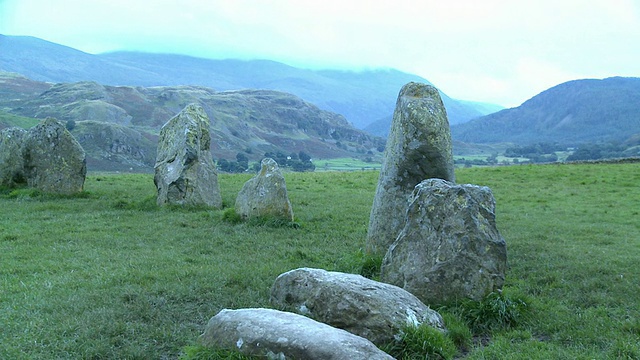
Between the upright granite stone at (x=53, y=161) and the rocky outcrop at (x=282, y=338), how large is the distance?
19434 mm

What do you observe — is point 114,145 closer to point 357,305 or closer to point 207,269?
point 207,269

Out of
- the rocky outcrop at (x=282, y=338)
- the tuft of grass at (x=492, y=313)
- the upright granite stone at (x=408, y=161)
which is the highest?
the upright granite stone at (x=408, y=161)

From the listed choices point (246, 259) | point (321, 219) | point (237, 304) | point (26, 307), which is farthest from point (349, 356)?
point (321, 219)

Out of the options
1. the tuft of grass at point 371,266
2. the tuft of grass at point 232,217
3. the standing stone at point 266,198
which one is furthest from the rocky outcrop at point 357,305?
the tuft of grass at point 232,217

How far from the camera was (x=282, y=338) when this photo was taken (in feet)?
22.0

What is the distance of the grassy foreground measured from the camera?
8.67 metres

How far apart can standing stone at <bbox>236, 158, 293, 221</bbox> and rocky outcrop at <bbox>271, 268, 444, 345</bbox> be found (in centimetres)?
884

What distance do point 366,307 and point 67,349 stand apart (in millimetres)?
4576

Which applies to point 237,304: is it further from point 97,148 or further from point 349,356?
point 97,148

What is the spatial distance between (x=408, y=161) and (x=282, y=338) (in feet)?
23.7

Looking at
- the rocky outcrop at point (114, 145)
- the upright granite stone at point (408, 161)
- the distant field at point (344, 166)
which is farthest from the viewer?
the rocky outcrop at point (114, 145)

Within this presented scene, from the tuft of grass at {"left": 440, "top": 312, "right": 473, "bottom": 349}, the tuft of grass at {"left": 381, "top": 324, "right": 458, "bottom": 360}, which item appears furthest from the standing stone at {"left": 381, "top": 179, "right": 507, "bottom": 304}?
the tuft of grass at {"left": 381, "top": 324, "right": 458, "bottom": 360}

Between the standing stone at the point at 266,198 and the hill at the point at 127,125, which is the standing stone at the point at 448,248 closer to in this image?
the standing stone at the point at 266,198

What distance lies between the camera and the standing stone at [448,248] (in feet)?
32.7
